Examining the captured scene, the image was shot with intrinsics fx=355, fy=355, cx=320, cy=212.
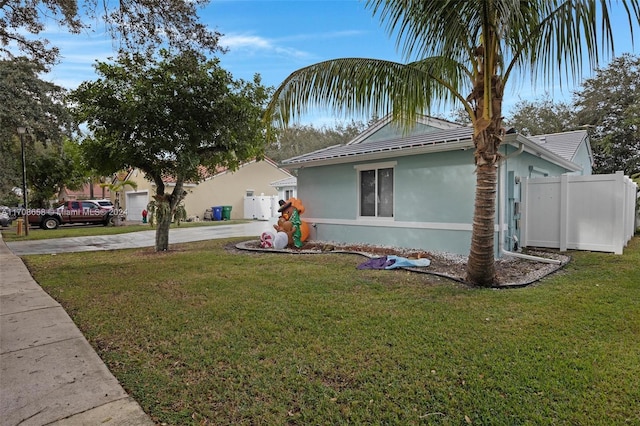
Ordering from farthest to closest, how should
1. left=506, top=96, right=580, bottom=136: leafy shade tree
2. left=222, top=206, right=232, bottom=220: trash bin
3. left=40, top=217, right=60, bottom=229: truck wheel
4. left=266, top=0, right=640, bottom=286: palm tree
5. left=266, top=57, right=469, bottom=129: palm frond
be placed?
left=222, top=206, right=232, bottom=220: trash bin, left=506, top=96, right=580, bottom=136: leafy shade tree, left=40, top=217, right=60, bottom=229: truck wheel, left=266, top=57, right=469, bottom=129: palm frond, left=266, top=0, right=640, bottom=286: palm tree

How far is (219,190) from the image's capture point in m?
28.3

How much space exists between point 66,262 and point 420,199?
366 inches

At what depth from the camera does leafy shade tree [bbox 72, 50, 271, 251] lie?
8789 millimetres

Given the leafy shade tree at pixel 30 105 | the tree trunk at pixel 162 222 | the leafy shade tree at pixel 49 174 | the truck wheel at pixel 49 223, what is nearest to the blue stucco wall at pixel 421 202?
the tree trunk at pixel 162 222

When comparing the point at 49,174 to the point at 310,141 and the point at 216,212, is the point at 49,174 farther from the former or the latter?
the point at 310,141

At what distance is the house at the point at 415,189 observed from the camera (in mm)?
8406

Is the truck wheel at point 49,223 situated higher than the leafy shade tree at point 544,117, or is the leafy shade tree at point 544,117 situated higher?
the leafy shade tree at point 544,117

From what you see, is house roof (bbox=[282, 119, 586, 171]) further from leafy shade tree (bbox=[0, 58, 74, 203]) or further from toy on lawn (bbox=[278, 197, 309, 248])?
leafy shade tree (bbox=[0, 58, 74, 203])

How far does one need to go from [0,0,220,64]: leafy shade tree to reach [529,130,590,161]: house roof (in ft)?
44.2

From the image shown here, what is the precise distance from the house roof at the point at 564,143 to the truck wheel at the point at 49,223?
80.9 ft

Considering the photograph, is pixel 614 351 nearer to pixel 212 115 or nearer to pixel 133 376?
pixel 133 376

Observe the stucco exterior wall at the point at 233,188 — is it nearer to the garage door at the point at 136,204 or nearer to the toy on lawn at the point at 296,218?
the garage door at the point at 136,204

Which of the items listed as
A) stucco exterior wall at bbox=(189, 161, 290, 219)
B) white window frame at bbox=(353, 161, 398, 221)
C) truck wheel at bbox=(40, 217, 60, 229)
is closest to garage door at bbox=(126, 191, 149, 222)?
A: stucco exterior wall at bbox=(189, 161, 290, 219)

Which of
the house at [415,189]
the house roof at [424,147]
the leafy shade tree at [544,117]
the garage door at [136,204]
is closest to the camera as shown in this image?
the house roof at [424,147]
